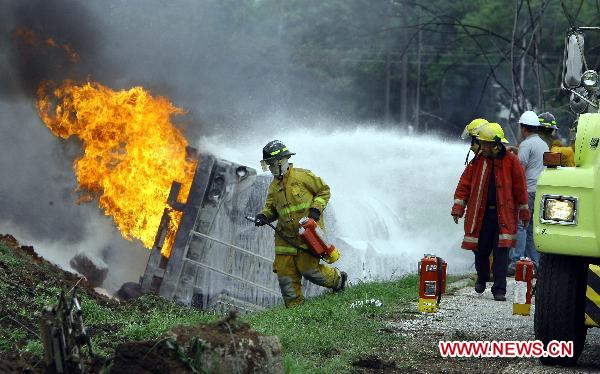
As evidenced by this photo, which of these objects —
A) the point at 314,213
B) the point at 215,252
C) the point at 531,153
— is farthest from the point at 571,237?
the point at 215,252

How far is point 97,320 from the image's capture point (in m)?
9.38

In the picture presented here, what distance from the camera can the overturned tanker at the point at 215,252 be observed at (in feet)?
44.1

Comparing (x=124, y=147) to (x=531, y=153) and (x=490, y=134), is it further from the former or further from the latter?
(x=490, y=134)

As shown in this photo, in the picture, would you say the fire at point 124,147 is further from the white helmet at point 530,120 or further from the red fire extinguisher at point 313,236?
the white helmet at point 530,120

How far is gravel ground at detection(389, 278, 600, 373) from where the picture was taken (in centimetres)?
761

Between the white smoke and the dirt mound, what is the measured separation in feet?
29.4

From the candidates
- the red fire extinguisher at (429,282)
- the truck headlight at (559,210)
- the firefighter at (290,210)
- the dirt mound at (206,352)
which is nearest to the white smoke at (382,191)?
the firefighter at (290,210)

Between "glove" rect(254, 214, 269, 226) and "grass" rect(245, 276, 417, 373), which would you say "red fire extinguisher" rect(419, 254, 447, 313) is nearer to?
"grass" rect(245, 276, 417, 373)

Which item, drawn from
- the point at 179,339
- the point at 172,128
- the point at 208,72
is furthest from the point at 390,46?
the point at 179,339

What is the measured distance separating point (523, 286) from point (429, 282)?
2.68ft

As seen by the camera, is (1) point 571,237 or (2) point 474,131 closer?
(1) point 571,237

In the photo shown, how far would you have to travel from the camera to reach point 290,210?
1149 cm

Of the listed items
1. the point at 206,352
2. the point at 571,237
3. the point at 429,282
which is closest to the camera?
the point at 206,352

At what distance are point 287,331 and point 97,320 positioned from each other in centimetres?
192
